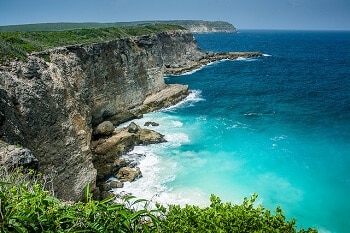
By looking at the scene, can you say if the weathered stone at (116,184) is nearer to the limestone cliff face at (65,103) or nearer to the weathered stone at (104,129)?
the limestone cliff face at (65,103)

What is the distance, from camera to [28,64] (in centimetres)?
2947

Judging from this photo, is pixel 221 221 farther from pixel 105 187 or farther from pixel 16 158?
pixel 105 187

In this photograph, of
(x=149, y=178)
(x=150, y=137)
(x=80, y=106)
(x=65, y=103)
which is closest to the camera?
(x=65, y=103)

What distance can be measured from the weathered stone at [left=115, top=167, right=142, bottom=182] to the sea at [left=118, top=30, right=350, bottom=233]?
A: 2.67 ft

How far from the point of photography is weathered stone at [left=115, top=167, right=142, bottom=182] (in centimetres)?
3412

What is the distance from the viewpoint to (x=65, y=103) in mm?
31250

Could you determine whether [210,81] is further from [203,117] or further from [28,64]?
[28,64]

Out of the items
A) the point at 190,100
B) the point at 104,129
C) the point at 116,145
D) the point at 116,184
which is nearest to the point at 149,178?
the point at 116,184

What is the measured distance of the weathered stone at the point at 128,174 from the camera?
3412 cm

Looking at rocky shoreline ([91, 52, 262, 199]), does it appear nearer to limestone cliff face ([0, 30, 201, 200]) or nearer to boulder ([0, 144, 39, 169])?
limestone cliff face ([0, 30, 201, 200])

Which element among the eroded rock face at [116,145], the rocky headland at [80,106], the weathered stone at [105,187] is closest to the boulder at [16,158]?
the rocky headland at [80,106]

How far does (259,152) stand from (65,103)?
1021 inches

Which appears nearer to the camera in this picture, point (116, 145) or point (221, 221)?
point (221, 221)

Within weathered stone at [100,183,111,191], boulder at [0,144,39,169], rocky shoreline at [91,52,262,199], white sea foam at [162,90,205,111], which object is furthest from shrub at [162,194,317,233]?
white sea foam at [162,90,205,111]
